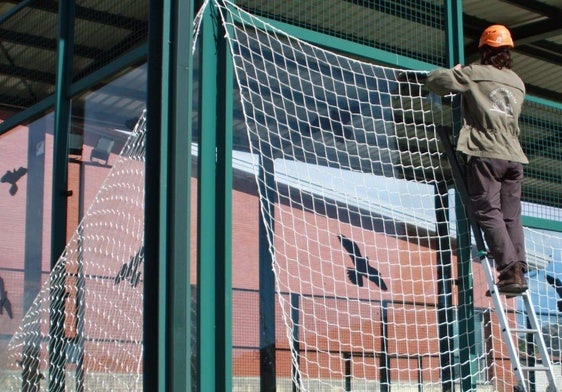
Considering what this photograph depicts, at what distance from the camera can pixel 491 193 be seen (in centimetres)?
661

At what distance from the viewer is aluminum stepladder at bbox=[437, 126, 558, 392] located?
6.01 meters

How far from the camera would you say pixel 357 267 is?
24.2 feet

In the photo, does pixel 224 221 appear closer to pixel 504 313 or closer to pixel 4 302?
pixel 504 313

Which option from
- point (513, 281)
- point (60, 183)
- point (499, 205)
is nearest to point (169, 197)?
point (513, 281)

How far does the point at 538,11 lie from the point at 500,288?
742cm

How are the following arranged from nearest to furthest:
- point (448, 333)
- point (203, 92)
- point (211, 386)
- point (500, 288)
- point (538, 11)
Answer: point (211, 386) < point (203, 92) < point (500, 288) < point (448, 333) < point (538, 11)

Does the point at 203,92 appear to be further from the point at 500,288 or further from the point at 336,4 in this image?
the point at 500,288

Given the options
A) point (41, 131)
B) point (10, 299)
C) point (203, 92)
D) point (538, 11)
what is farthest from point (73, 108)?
point (538, 11)

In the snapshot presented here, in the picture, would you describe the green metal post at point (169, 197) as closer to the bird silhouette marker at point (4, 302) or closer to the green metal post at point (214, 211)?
the green metal post at point (214, 211)

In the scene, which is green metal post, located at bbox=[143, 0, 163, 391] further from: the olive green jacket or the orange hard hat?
the orange hard hat

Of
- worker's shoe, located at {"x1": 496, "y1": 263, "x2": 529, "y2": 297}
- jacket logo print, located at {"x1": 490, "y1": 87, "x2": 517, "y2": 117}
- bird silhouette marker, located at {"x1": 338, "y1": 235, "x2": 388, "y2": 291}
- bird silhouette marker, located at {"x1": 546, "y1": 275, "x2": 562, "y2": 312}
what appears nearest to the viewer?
worker's shoe, located at {"x1": 496, "y1": 263, "x2": 529, "y2": 297}

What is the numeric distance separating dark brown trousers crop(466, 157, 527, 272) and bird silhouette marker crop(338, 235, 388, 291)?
1.03 meters

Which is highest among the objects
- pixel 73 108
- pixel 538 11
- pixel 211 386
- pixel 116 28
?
pixel 538 11

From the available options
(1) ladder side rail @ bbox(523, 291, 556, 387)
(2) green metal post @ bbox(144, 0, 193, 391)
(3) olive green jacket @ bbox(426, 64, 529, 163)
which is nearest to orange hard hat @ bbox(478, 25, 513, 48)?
(3) olive green jacket @ bbox(426, 64, 529, 163)
